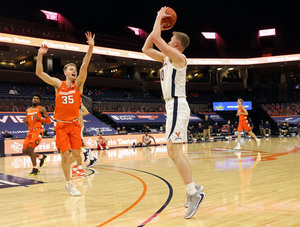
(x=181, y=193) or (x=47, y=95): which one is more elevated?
(x=47, y=95)

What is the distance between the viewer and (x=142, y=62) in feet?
110

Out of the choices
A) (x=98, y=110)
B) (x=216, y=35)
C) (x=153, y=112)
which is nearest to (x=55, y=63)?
(x=98, y=110)

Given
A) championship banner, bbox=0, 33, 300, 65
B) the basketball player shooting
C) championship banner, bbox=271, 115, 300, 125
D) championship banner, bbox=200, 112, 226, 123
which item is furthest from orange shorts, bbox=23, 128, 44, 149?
championship banner, bbox=271, 115, 300, 125

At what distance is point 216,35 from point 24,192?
3781 centimetres

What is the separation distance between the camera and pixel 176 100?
10.6 ft

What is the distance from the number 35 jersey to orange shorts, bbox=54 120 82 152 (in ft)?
0.35

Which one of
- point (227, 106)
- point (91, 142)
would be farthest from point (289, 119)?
point (91, 142)

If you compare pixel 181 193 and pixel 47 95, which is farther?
pixel 47 95

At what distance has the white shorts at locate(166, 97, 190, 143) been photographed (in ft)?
10.3

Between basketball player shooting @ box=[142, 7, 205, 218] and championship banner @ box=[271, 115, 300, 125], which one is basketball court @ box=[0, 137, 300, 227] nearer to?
basketball player shooting @ box=[142, 7, 205, 218]

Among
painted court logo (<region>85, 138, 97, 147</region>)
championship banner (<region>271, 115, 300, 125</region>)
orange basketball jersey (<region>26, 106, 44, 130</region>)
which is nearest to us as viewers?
orange basketball jersey (<region>26, 106, 44, 130</region>)

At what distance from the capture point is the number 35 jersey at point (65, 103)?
427cm

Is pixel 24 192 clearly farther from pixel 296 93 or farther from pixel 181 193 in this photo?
pixel 296 93

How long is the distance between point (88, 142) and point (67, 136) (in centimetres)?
1133
